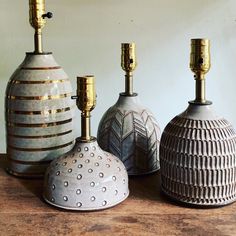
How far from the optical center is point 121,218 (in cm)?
55

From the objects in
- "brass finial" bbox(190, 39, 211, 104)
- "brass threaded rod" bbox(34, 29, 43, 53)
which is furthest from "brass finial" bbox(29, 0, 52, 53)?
"brass finial" bbox(190, 39, 211, 104)

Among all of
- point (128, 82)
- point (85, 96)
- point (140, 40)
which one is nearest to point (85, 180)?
point (85, 96)

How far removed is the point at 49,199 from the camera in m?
0.59

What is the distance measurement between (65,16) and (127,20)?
0.15 metres

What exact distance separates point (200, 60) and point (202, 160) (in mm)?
136

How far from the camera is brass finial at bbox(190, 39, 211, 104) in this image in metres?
0.56

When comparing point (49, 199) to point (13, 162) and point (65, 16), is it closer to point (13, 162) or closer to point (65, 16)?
point (13, 162)

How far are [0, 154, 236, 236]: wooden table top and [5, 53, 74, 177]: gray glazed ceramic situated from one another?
81 mm

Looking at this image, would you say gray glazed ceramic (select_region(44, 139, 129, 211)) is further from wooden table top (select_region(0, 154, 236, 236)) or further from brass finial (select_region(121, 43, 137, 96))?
brass finial (select_region(121, 43, 137, 96))

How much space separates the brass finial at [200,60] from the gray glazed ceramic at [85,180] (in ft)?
0.51

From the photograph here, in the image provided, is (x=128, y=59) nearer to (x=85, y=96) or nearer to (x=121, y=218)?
(x=85, y=96)

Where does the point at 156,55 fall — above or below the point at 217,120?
above

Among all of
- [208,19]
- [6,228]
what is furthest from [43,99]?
[208,19]

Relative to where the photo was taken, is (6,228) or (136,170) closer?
(6,228)
